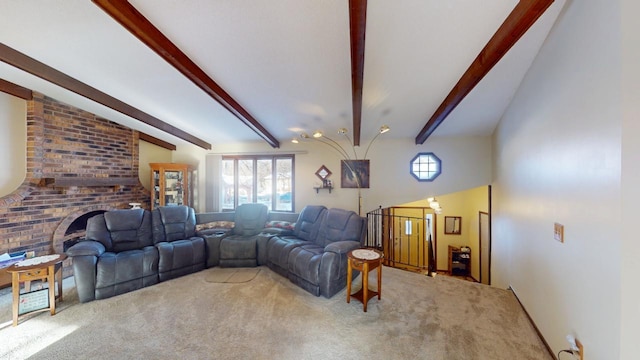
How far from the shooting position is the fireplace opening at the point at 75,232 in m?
3.76

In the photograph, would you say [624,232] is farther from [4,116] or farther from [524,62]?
[4,116]

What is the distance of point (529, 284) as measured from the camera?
8.22ft

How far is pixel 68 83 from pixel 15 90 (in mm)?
1104

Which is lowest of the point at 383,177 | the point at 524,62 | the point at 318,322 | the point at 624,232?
the point at 318,322

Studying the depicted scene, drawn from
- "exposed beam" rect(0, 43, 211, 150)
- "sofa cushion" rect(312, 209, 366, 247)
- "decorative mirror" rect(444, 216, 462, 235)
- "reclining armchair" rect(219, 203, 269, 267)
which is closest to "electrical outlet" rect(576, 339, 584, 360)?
"sofa cushion" rect(312, 209, 366, 247)

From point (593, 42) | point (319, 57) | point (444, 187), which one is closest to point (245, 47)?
point (319, 57)

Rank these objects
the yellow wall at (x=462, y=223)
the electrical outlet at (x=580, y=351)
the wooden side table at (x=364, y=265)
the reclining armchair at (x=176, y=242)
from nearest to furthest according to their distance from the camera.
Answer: the electrical outlet at (x=580, y=351) < the wooden side table at (x=364, y=265) < the reclining armchair at (x=176, y=242) < the yellow wall at (x=462, y=223)

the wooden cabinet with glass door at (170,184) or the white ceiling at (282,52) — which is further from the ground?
the white ceiling at (282,52)

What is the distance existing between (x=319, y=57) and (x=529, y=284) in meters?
3.34

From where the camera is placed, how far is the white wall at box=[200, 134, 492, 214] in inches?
177

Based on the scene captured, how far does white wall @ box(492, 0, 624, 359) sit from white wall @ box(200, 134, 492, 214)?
1.76m

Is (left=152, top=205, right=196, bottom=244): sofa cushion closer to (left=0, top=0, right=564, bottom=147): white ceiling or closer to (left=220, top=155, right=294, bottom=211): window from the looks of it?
(left=220, top=155, right=294, bottom=211): window

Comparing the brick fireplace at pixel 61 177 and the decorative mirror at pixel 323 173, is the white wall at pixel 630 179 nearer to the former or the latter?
the decorative mirror at pixel 323 173

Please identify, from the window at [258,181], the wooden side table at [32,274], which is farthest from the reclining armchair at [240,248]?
the wooden side table at [32,274]
